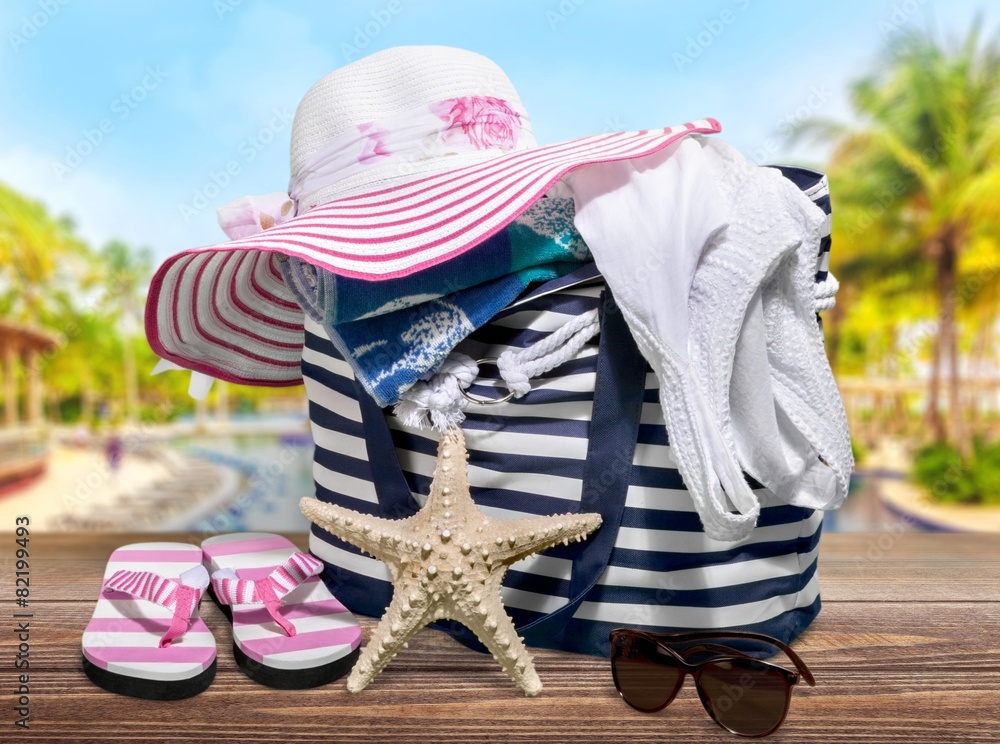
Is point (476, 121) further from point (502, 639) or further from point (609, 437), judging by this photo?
point (502, 639)

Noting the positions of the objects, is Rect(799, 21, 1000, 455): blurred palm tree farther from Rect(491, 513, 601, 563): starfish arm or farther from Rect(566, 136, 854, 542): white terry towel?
Rect(491, 513, 601, 563): starfish arm

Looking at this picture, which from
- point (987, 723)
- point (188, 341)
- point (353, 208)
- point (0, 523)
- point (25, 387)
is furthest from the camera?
point (25, 387)

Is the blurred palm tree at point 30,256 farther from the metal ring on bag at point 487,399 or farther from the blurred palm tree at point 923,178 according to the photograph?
the blurred palm tree at point 923,178

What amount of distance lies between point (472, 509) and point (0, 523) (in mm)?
3466

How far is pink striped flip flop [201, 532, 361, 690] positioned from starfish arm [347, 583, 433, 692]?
0.13 feet

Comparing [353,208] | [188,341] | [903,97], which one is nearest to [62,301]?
[188,341]

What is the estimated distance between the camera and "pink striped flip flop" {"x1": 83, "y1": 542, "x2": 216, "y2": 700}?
775 millimetres

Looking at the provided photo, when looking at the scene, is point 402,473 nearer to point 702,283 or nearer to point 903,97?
point 702,283

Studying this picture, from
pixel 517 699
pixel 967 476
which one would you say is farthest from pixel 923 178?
pixel 517 699

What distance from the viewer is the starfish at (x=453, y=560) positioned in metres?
0.78

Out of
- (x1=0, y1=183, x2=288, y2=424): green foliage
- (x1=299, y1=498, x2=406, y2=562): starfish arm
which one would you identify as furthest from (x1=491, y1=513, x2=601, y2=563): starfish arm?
(x1=0, y1=183, x2=288, y2=424): green foliage

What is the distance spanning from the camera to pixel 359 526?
2.66 ft

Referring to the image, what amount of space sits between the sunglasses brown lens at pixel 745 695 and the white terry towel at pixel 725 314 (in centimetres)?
13

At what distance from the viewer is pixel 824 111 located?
5.07 m
